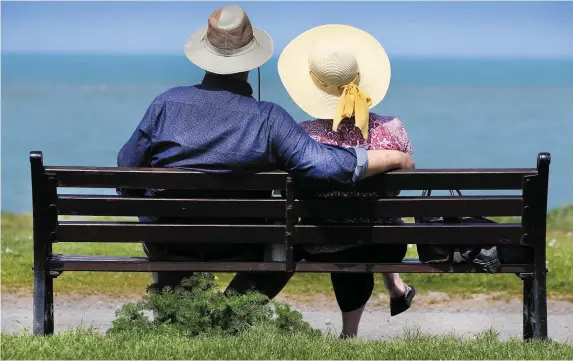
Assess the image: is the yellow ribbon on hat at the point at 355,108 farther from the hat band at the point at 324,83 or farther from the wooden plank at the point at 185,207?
the wooden plank at the point at 185,207

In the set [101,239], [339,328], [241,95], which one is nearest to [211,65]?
[241,95]

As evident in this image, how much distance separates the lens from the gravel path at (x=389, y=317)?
22.1ft

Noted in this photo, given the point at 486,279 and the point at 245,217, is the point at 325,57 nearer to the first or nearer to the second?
the point at 245,217

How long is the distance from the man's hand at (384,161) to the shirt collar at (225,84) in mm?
669

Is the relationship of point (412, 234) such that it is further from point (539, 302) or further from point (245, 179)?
point (245, 179)

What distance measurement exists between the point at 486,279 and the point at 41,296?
3555 mm

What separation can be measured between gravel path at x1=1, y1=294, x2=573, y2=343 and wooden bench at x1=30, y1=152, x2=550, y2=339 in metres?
1.26

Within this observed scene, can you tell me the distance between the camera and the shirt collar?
543 centimetres

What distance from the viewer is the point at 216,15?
18.1ft

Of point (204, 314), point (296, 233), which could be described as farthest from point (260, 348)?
point (296, 233)

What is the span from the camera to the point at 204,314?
213 inches

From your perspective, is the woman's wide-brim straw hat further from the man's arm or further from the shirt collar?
the man's arm

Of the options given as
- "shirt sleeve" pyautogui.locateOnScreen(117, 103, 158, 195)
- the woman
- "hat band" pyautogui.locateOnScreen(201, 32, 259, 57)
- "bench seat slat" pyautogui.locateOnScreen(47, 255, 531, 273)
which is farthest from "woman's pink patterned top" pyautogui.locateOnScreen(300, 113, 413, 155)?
"shirt sleeve" pyautogui.locateOnScreen(117, 103, 158, 195)

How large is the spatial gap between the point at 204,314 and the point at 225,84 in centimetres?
106
